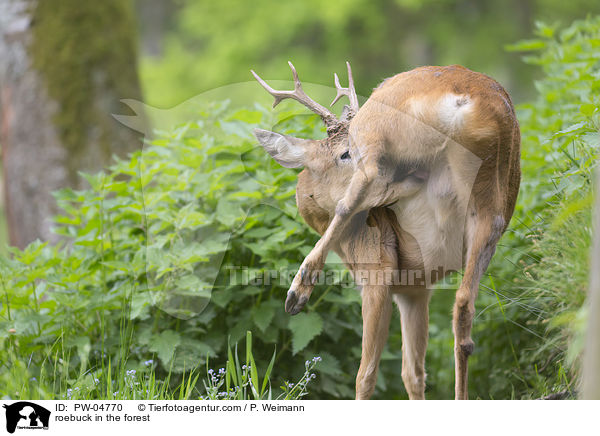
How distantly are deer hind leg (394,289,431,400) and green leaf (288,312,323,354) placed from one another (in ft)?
2.05

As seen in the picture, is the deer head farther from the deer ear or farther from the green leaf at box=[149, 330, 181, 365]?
the green leaf at box=[149, 330, 181, 365]

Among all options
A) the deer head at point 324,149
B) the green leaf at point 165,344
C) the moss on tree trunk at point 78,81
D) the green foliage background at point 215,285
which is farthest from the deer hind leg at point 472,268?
the moss on tree trunk at point 78,81

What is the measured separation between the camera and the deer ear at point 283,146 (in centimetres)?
339

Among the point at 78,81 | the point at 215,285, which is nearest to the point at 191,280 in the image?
the point at 215,285

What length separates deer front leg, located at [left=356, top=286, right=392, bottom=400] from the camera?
3166 millimetres

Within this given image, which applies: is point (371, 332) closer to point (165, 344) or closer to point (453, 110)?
point (453, 110)

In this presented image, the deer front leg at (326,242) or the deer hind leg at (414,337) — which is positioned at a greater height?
the deer front leg at (326,242)

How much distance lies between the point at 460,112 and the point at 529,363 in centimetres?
203

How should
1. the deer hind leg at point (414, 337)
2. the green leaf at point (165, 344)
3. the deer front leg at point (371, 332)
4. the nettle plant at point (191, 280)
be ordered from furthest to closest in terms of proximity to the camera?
the nettle plant at point (191, 280), the green leaf at point (165, 344), the deer hind leg at point (414, 337), the deer front leg at point (371, 332)
